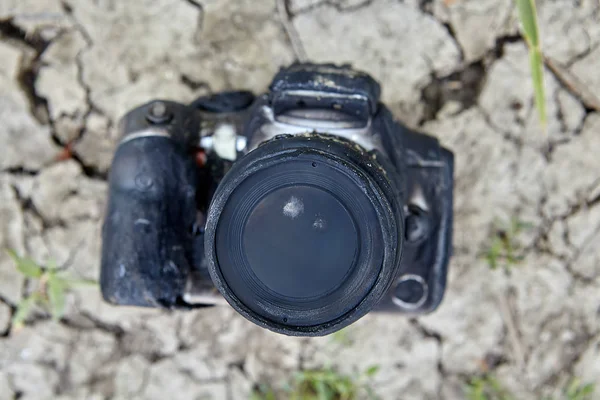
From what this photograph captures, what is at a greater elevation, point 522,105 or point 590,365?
→ point 522,105

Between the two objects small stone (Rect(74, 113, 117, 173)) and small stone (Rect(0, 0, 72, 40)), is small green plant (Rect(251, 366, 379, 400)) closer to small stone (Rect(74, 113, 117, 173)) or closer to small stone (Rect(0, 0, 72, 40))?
small stone (Rect(74, 113, 117, 173))

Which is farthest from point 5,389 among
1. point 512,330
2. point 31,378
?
point 512,330

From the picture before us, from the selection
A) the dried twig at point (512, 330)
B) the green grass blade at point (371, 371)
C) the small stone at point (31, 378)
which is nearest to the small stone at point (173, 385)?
the small stone at point (31, 378)

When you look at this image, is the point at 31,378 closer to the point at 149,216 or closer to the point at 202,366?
the point at 202,366

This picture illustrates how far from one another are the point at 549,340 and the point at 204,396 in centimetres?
82

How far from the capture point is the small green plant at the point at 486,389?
1615 millimetres

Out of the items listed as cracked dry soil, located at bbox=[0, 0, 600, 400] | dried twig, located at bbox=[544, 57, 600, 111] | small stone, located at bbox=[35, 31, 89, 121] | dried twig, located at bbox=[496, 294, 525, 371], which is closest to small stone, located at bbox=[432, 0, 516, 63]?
cracked dry soil, located at bbox=[0, 0, 600, 400]

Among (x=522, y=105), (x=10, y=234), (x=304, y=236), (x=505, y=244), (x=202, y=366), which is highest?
(x=304, y=236)

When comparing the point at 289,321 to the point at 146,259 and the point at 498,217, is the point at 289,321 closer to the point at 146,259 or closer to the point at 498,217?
the point at 146,259

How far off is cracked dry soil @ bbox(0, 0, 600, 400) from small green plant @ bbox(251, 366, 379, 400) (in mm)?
25

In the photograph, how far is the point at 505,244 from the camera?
1.57 metres

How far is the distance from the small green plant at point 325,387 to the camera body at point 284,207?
402 millimetres

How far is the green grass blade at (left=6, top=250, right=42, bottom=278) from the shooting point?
5.16 feet

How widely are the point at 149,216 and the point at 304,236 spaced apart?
33 centimetres
